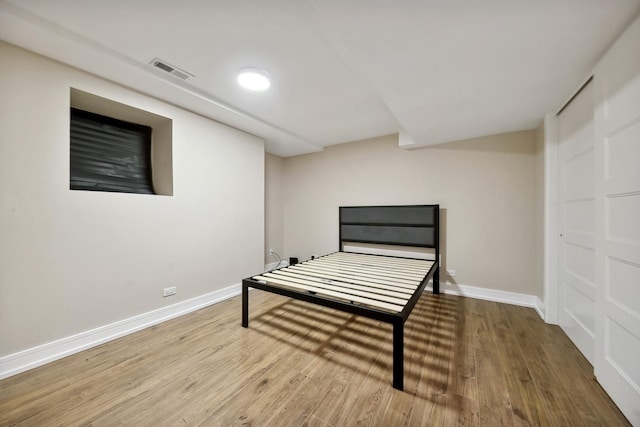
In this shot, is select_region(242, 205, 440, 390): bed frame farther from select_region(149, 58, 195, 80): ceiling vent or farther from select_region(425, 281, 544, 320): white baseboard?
select_region(149, 58, 195, 80): ceiling vent

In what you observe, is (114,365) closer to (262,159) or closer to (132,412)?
(132,412)

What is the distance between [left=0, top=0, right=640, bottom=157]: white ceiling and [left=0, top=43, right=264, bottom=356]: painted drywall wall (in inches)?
11.3

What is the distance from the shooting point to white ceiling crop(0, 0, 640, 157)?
1.23 m

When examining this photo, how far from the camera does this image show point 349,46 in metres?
1.45

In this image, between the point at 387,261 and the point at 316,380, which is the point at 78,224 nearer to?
the point at 316,380

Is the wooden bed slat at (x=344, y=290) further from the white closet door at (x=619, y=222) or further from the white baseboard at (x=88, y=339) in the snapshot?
the white closet door at (x=619, y=222)

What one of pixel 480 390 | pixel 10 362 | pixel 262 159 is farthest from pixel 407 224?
pixel 10 362

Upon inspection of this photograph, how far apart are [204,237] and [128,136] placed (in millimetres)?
1375

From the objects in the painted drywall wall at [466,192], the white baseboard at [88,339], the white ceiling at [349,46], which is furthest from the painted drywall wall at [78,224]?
the painted drywall wall at [466,192]

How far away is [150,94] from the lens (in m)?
2.28

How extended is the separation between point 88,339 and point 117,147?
1.85 metres

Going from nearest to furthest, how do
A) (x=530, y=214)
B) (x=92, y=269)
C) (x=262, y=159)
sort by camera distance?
(x=92, y=269), (x=530, y=214), (x=262, y=159)

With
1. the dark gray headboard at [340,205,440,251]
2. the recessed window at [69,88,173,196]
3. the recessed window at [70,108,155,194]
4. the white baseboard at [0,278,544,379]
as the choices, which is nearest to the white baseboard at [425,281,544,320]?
the white baseboard at [0,278,544,379]

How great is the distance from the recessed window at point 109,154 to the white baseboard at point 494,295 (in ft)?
13.1
